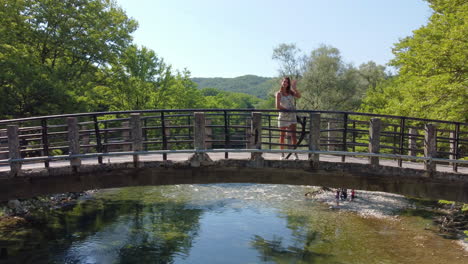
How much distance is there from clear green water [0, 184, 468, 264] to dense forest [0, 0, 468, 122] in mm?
6543

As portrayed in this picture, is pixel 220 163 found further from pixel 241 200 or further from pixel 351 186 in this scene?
pixel 241 200

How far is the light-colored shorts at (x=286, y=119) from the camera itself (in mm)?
9031

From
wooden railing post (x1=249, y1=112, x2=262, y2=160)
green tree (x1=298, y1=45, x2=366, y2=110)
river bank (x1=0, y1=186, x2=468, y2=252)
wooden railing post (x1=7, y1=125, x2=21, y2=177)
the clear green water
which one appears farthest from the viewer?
green tree (x1=298, y1=45, x2=366, y2=110)

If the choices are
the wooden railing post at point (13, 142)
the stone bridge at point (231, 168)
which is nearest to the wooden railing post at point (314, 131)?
the stone bridge at point (231, 168)

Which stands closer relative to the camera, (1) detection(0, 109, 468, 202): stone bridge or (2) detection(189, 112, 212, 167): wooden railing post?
(1) detection(0, 109, 468, 202): stone bridge

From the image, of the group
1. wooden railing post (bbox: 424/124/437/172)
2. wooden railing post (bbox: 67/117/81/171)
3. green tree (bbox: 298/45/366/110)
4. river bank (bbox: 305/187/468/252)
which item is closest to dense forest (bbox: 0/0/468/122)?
green tree (bbox: 298/45/366/110)

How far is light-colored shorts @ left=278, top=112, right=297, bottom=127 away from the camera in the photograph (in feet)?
29.6

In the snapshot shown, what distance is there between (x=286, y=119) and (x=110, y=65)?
72.1 ft

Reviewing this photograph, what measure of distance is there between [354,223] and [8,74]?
20753 millimetres

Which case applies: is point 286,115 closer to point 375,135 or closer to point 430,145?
point 375,135

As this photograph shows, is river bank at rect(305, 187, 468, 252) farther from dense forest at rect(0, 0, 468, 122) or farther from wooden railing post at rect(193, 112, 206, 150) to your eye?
wooden railing post at rect(193, 112, 206, 150)

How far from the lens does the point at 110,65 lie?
90.2 feet

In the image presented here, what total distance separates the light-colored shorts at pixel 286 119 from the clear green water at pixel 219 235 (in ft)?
26.9

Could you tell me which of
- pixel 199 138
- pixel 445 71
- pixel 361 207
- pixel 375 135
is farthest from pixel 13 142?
pixel 361 207
